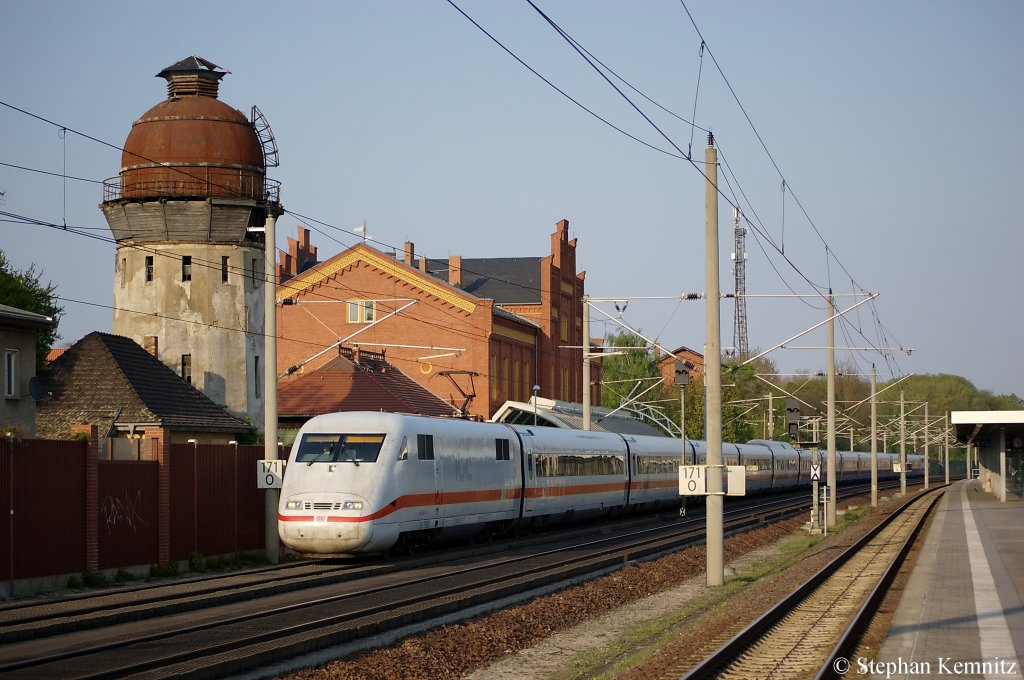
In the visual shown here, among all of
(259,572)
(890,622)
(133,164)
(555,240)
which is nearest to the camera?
(890,622)

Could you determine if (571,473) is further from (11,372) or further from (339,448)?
(11,372)

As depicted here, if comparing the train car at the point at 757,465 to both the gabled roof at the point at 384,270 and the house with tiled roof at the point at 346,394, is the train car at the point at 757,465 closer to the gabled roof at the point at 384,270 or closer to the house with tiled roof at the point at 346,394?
the house with tiled roof at the point at 346,394

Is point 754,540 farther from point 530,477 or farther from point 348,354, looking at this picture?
point 348,354

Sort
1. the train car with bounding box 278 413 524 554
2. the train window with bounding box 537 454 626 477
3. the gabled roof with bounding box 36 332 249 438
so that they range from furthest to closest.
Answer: the gabled roof with bounding box 36 332 249 438
the train window with bounding box 537 454 626 477
the train car with bounding box 278 413 524 554

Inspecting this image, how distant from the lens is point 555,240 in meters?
76.8

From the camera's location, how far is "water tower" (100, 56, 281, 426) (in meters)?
45.9

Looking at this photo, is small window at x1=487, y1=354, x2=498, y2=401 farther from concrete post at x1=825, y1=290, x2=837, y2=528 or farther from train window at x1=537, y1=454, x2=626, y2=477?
concrete post at x1=825, y1=290, x2=837, y2=528

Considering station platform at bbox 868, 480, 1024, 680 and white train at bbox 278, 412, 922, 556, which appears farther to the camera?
white train at bbox 278, 412, 922, 556

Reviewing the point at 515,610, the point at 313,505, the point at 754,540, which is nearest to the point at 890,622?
the point at 515,610

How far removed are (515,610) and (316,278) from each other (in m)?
51.7

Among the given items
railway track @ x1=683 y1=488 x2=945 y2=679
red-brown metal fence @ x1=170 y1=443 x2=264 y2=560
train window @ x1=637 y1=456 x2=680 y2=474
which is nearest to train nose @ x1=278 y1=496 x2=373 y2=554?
red-brown metal fence @ x1=170 y1=443 x2=264 y2=560

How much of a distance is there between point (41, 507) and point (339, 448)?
20.0 feet

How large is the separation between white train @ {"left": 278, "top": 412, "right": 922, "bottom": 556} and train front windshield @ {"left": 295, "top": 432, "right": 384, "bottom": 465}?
0.06 feet

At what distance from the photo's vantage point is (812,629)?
16.0 metres
